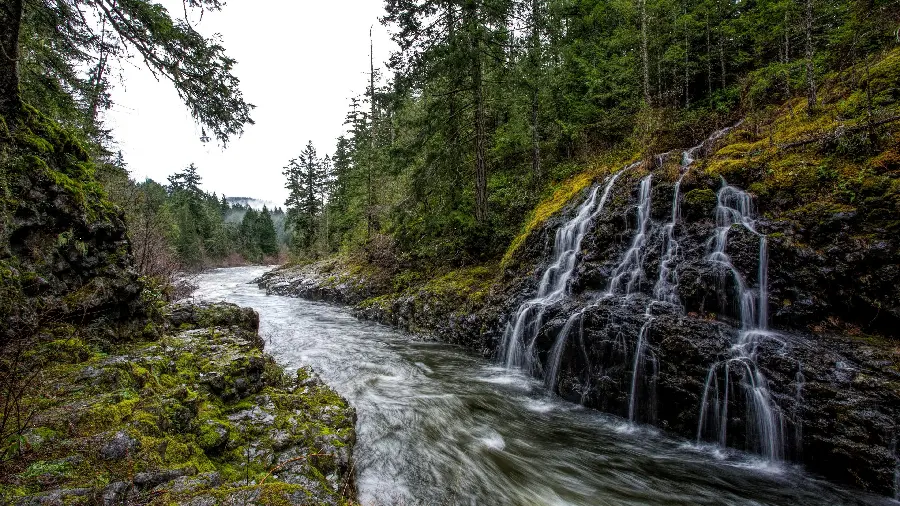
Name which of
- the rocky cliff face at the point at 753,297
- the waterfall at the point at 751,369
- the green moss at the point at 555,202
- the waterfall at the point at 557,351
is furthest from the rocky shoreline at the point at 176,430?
the green moss at the point at 555,202

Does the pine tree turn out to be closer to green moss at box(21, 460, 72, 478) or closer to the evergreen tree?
the evergreen tree

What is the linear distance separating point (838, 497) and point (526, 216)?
34.3 feet

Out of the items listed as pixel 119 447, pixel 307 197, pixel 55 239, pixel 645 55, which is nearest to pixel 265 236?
pixel 307 197

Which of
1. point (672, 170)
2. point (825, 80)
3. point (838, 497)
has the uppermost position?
point (825, 80)

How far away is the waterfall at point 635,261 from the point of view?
799 centimetres

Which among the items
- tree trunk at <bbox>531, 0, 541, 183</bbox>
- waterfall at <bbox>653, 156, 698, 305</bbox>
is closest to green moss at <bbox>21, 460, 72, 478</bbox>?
waterfall at <bbox>653, 156, 698, 305</bbox>

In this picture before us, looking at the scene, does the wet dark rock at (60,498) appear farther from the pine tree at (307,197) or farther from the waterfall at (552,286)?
the pine tree at (307,197)

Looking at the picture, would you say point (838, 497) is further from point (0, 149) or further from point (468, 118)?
point (468, 118)

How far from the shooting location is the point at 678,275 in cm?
718

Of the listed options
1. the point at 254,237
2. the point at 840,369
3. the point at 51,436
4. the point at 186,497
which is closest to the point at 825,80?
the point at 840,369

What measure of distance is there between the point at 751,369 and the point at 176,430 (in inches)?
283

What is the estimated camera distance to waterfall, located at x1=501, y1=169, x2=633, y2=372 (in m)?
8.77

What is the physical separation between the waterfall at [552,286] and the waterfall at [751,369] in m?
2.81

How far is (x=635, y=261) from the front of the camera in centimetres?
825
